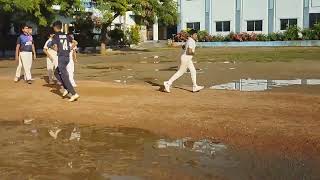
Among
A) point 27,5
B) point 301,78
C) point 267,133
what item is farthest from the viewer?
point 27,5

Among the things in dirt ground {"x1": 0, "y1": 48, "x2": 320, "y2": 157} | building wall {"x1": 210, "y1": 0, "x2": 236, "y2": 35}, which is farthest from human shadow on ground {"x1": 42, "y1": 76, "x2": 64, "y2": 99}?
building wall {"x1": 210, "y1": 0, "x2": 236, "y2": 35}

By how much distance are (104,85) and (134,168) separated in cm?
934

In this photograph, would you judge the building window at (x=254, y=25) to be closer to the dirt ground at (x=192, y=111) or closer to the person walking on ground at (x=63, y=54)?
the dirt ground at (x=192, y=111)

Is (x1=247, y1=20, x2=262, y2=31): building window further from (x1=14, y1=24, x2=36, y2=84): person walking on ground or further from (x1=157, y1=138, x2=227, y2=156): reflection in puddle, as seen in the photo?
(x1=157, y1=138, x2=227, y2=156): reflection in puddle

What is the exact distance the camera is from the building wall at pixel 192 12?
6216cm

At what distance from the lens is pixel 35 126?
32.3 ft

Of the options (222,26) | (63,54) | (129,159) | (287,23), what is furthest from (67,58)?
(222,26)

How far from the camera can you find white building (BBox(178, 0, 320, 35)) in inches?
2175

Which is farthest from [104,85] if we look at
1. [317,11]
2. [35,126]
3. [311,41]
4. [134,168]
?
[317,11]

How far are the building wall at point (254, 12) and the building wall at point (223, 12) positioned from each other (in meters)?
1.23

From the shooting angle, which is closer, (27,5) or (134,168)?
(134,168)

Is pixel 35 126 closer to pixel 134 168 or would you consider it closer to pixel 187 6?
pixel 134 168

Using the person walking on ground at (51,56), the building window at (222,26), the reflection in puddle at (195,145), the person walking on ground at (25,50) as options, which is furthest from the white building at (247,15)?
the reflection in puddle at (195,145)

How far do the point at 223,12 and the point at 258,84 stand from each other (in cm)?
4494
